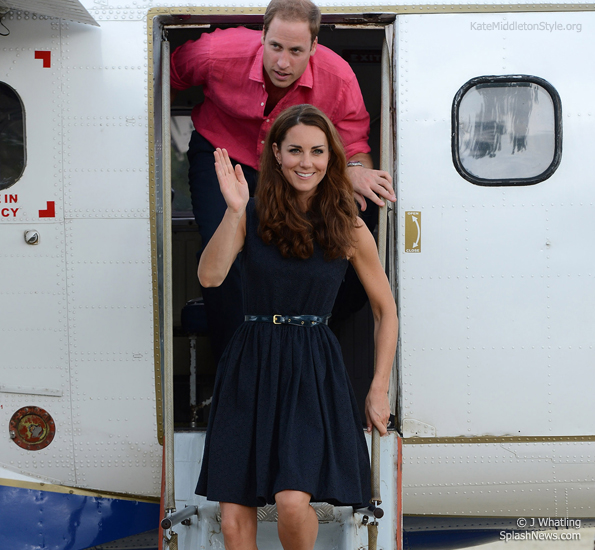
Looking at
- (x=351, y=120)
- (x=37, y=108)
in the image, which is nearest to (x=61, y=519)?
(x=37, y=108)

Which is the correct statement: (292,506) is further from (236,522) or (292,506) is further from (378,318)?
(378,318)

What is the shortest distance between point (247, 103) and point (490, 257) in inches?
54.7

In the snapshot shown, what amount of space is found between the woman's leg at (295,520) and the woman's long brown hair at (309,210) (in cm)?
81

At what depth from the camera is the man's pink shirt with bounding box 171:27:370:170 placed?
2.82 metres

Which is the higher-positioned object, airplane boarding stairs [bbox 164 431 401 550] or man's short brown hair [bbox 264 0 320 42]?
man's short brown hair [bbox 264 0 320 42]

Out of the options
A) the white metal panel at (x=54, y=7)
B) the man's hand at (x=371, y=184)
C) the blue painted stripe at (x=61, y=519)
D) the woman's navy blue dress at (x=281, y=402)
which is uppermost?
the white metal panel at (x=54, y=7)

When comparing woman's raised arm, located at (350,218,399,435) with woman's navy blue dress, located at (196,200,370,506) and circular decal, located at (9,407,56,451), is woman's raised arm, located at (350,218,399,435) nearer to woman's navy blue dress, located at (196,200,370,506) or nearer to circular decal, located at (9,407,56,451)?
woman's navy blue dress, located at (196,200,370,506)

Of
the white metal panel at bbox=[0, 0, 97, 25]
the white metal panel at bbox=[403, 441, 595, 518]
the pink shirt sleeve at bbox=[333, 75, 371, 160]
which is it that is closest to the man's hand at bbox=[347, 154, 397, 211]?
the pink shirt sleeve at bbox=[333, 75, 371, 160]

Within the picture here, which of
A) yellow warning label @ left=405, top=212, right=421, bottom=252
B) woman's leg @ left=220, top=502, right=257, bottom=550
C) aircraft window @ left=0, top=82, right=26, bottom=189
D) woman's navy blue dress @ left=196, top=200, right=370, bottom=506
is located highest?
aircraft window @ left=0, top=82, right=26, bottom=189

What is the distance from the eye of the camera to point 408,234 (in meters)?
2.99

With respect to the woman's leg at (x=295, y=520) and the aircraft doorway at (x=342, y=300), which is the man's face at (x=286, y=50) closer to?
the aircraft doorway at (x=342, y=300)

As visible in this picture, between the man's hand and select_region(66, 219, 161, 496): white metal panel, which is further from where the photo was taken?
select_region(66, 219, 161, 496): white metal panel

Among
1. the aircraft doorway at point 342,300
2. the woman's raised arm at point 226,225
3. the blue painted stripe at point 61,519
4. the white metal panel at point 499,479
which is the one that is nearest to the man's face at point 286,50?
the woman's raised arm at point 226,225

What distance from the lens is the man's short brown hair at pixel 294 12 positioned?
8.16 ft
